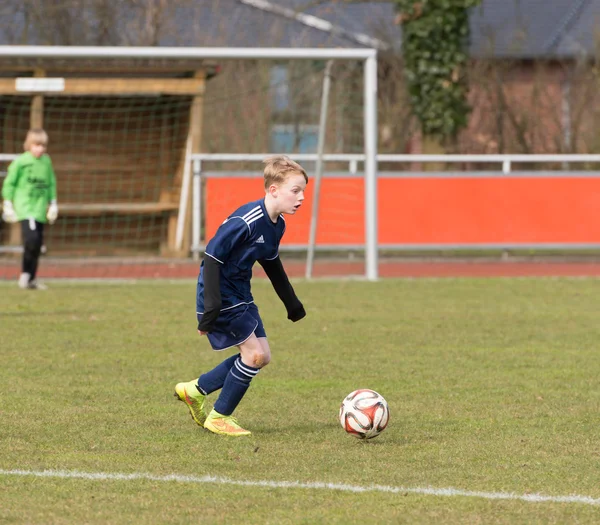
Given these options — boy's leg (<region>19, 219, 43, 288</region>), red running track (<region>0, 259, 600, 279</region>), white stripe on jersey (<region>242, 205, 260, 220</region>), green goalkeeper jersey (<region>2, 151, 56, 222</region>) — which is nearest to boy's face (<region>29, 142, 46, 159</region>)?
green goalkeeper jersey (<region>2, 151, 56, 222</region>)

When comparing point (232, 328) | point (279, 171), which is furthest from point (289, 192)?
point (232, 328)

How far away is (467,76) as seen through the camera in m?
22.1

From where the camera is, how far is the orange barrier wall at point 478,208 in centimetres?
1675

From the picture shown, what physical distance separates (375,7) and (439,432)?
24.6 metres

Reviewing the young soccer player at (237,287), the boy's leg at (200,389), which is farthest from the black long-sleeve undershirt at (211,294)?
the boy's leg at (200,389)

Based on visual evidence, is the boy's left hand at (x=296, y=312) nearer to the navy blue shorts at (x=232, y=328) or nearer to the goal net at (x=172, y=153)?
the navy blue shorts at (x=232, y=328)

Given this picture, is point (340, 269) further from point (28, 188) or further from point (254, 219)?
point (254, 219)

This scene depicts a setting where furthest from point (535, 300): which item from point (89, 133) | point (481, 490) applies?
point (89, 133)

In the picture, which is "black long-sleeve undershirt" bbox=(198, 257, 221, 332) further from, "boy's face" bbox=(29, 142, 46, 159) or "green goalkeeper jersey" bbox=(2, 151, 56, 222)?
"green goalkeeper jersey" bbox=(2, 151, 56, 222)

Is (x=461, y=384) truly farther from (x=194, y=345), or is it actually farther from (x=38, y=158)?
(x=38, y=158)

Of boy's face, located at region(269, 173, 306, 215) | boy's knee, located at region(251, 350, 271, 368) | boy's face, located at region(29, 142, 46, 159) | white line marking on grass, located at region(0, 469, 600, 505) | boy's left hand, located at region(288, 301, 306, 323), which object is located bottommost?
white line marking on grass, located at region(0, 469, 600, 505)

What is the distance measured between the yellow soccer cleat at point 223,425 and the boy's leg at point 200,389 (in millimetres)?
97

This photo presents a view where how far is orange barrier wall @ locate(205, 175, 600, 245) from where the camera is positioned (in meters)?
16.8

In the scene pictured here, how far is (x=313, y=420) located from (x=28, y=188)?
745 centimetres
